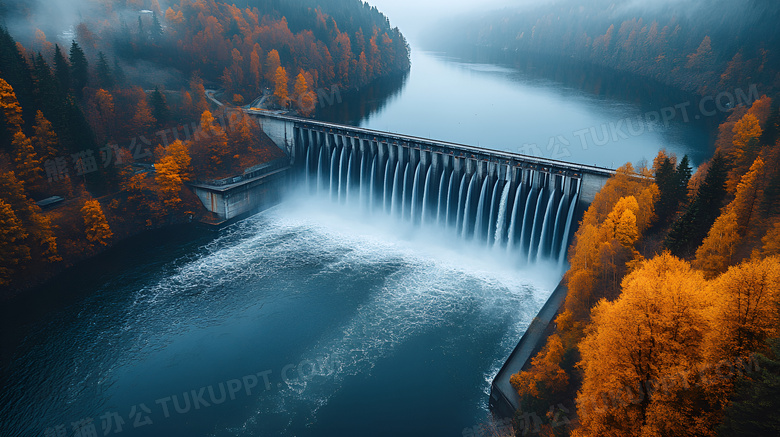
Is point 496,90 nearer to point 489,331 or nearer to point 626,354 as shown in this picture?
point 489,331

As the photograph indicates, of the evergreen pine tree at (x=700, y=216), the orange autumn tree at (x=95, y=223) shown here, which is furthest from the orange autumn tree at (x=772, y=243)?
the orange autumn tree at (x=95, y=223)

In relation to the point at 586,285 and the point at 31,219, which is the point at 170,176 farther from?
the point at 586,285

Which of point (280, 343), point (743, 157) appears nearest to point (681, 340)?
point (280, 343)

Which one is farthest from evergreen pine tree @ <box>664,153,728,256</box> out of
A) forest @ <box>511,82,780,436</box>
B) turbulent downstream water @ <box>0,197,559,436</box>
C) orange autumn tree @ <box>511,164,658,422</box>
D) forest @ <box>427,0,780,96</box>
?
forest @ <box>427,0,780,96</box>

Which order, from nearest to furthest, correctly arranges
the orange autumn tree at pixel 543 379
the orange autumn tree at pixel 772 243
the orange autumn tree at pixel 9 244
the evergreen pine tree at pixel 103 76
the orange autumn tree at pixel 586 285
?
the orange autumn tree at pixel 772 243 < the orange autumn tree at pixel 543 379 < the orange autumn tree at pixel 586 285 < the orange autumn tree at pixel 9 244 < the evergreen pine tree at pixel 103 76

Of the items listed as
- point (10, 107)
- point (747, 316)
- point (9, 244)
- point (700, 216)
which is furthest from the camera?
point (10, 107)

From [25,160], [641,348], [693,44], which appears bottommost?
[25,160]

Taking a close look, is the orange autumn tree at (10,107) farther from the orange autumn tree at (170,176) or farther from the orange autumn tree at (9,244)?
the orange autumn tree at (9,244)
